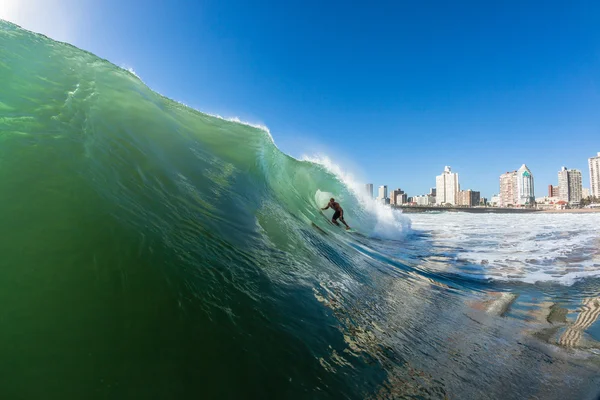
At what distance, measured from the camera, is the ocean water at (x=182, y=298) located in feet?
5.65

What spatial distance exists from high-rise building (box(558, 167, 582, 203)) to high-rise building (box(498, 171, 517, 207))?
1574 cm

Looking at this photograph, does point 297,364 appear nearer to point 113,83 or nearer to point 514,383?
point 514,383

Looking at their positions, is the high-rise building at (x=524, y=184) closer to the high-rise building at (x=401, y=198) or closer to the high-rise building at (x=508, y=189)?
the high-rise building at (x=508, y=189)

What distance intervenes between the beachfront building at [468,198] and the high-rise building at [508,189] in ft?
38.0

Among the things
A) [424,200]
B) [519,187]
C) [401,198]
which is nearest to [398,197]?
[401,198]

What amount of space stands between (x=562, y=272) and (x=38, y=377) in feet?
31.6

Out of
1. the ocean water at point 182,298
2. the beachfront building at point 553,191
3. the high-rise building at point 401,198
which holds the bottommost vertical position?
the ocean water at point 182,298

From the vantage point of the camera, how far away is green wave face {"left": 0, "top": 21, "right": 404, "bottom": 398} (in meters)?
1.67

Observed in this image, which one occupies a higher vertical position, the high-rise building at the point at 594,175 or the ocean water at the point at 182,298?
the high-rise building at the point at 594,175

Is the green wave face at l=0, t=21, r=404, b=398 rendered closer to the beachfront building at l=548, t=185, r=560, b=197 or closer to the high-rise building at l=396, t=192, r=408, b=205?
the high-rise building at l=396, t=192, r=408, b=205

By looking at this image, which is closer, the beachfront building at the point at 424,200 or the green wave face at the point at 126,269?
the green wave face at the point at 126,269

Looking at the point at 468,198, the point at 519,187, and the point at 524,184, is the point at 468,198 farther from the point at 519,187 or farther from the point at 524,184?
the point at 524,184

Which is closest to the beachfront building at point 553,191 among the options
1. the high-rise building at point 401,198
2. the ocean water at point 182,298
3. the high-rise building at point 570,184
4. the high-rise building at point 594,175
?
the high-rise building at point 570,184

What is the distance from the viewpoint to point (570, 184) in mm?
110938
